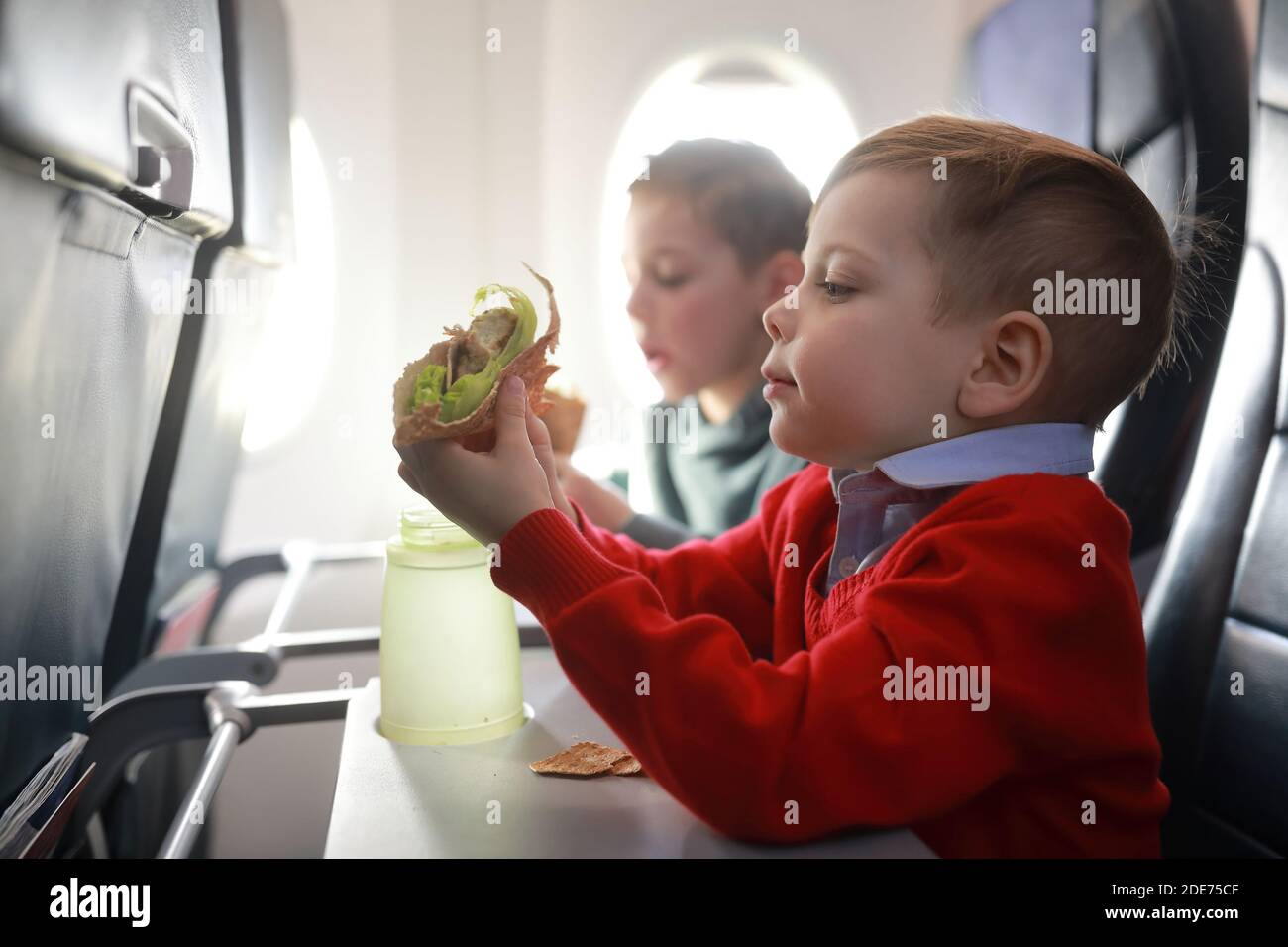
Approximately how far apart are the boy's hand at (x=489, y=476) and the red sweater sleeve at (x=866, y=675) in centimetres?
2

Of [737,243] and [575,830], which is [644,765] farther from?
[737,243]

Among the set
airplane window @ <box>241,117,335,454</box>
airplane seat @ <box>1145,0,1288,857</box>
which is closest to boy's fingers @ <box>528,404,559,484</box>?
→ airplane seat @ <box>1145,0,1288,857</box>

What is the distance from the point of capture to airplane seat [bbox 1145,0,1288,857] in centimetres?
88

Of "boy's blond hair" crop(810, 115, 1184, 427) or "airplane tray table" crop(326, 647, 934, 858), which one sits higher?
"boy's blond hair" crop(810, 115, 1184, 427)

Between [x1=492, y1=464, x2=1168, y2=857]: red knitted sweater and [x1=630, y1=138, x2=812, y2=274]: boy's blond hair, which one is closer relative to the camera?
[x1=492, y1=464, x2=1168, y2=857]: red knitted sweater

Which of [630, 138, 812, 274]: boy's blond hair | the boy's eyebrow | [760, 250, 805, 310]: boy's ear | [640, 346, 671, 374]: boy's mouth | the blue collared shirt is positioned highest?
[630, 138, 812, 274]: boy's blond hair

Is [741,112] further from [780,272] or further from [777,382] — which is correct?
[777,382]

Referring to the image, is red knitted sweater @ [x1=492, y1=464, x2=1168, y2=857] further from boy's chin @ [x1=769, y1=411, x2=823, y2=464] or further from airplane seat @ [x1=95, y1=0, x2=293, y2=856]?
airplane seat @ [x1=95, y1=0, x2=293, y2=856]

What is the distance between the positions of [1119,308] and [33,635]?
85 centimetres

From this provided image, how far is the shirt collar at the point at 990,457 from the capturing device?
0.74 m

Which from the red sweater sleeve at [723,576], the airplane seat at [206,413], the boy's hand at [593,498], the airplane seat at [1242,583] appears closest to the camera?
the airplane seat at [1242,583]

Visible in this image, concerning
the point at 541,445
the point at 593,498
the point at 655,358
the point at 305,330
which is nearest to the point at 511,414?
the point at 541,445

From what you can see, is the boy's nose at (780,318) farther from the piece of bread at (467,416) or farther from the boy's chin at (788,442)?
the piece of bread at (467,416)

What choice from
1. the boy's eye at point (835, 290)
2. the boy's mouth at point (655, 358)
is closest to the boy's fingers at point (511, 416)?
the boy's eye at point (835, 290)
